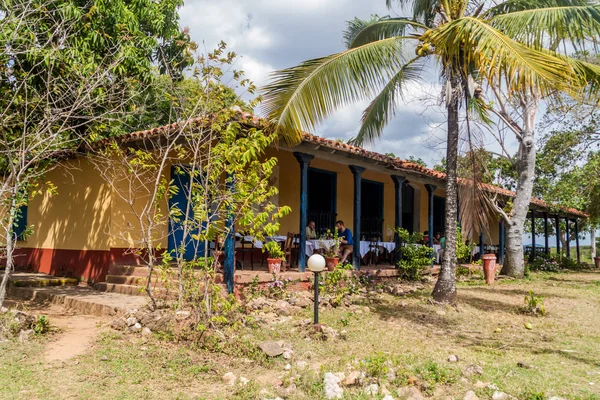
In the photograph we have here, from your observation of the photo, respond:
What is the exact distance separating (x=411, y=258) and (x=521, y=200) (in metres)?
5.52

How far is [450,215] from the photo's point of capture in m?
8.20

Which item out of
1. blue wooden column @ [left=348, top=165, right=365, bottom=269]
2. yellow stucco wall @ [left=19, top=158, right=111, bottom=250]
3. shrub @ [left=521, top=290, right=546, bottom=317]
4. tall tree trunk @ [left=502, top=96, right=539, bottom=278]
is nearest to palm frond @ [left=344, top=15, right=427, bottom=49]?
blue wooden column @ [left=348, top=165, right=365, bottom=269]

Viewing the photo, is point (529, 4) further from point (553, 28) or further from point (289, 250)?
point (289, 250)

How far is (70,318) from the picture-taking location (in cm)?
681

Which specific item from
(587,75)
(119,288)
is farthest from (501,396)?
(119,288)

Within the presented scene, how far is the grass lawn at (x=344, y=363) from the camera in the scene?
420cm

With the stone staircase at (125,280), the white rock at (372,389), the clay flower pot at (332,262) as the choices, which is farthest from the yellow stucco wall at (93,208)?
the white rock at (372,389)

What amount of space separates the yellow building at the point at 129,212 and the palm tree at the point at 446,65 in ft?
4.27

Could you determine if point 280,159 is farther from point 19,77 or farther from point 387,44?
point 19,77

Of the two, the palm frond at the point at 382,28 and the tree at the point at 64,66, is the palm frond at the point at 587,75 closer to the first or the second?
the palm frond at the point at 382,28

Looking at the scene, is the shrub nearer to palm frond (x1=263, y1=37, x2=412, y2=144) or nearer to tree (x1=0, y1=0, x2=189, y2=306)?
palm frond (x1=263, y1=37, x2=412, y2=144)

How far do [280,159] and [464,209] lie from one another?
4.33m

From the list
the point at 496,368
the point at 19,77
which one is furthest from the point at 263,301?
the point at 19,77

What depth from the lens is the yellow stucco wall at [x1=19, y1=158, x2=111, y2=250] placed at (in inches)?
360
